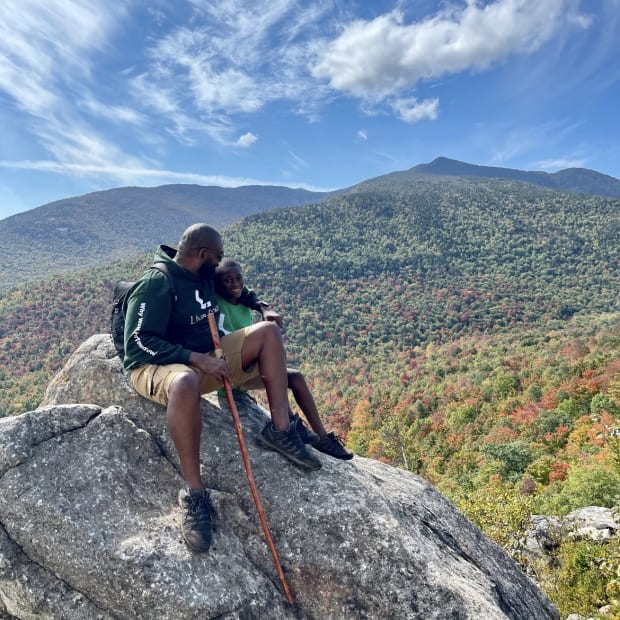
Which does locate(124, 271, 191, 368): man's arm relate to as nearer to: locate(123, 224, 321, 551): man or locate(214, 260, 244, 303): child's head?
locate(123, 224, 321, 551): man

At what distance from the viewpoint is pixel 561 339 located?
85438 millimetres

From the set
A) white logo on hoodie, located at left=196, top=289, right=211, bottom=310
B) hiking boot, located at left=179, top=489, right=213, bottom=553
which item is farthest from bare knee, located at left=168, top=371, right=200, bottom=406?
white logo on hoodie, located at left=196, top=289, right=211, bottom=310

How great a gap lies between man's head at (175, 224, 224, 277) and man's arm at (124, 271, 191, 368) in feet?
1.34

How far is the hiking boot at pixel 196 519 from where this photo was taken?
13.0 ft

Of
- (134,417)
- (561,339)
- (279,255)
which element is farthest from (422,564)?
(279,255)

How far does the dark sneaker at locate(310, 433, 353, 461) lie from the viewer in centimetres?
555

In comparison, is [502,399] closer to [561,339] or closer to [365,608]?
[561,339]

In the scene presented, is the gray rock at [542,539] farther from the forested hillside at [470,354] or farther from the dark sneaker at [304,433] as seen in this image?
the dark sneaker at [304,433]

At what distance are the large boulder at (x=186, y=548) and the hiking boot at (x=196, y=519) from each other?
0.40 feet

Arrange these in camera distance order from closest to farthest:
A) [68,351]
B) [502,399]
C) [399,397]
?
[502,399] → [399,397] → [68,351]

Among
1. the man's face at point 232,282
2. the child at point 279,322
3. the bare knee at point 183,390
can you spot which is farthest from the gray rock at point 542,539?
the bare knee at point 183,390

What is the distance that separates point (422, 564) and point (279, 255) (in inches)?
7719

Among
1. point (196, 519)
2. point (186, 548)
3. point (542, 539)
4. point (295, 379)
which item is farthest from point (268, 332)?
point (542, 539)

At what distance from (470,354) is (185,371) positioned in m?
94.9
